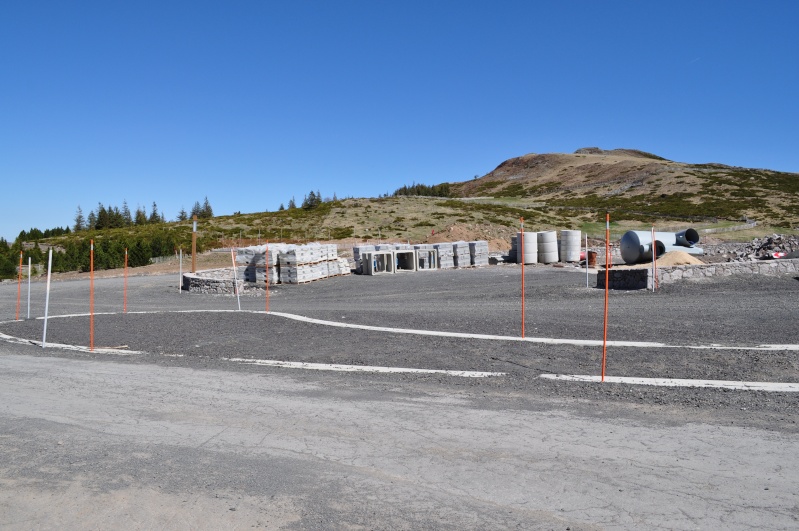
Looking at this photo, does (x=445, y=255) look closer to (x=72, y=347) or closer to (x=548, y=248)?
(x=548, y=248)

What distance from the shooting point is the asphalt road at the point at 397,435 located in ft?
14.7

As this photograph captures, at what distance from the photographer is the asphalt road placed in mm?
4488

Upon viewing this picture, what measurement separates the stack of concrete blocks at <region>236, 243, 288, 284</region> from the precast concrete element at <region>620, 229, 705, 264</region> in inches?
632

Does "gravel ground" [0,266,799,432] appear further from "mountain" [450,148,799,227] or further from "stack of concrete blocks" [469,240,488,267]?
"mountain" [450,148,799,227]

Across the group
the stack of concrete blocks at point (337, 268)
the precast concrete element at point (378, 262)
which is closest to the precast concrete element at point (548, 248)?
the precast concrete element at point (378, 262)

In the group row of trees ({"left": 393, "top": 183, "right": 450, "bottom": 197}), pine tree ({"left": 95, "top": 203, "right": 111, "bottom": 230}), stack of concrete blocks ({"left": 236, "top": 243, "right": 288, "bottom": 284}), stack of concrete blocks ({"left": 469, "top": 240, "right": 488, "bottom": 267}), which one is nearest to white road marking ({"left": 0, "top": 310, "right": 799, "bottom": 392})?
stack of concrete blocks ({"left": 236, "top": 243, "right": 288, "bottom": 284})

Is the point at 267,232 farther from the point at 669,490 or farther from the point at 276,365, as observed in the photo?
the point at 669,490

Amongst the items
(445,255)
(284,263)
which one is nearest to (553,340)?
(284,263)

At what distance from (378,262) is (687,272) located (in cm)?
1735

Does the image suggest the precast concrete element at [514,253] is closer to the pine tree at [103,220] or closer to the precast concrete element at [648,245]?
the precast concrete element at [648,245]

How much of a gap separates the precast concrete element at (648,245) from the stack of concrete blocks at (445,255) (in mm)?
10292

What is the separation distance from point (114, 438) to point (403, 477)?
3.00 metres

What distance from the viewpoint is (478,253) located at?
125 ft

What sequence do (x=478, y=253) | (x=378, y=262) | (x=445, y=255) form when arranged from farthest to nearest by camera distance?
(x=478, y=253) → (x=445, y=255) → (x=378, y=262)
